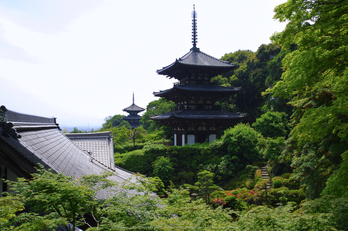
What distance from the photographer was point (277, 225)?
505 cm

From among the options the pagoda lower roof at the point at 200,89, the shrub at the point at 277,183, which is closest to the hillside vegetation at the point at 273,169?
the shrub at the point at 277,183

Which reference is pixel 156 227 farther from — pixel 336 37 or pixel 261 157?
pixel 261 157

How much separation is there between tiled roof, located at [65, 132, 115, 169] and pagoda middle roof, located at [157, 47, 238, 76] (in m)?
12.5

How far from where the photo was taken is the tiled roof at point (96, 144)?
10.1 m

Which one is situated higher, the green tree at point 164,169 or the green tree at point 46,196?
the green tree at point 46,196

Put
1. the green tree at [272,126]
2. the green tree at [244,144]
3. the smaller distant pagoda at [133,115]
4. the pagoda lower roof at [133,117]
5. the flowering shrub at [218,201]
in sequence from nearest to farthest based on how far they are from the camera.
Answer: the flowering shrub at [218,201] → the green tree at [244,144] → the green tree at [272,126] → the smaller distant pagoda at [133,115] → the pagoda lower roof at [133,117]

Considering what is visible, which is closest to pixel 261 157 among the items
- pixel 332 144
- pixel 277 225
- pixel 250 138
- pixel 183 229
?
pixel 250 138

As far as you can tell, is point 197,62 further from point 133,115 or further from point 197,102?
point 133,115

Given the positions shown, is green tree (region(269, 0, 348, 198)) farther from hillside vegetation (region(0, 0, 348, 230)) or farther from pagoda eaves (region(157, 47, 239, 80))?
pagoda eaves (region(157, 47, 239, 80))

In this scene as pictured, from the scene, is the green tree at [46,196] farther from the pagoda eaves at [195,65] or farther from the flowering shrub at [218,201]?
the pagoda eaves at [195,65]

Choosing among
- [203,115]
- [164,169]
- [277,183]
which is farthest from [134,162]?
[277,183]

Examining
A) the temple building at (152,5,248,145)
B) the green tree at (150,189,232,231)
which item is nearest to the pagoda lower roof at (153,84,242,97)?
the temple building at (152,5,248,145)

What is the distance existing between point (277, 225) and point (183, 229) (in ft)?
8.44

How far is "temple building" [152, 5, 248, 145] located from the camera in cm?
2200
